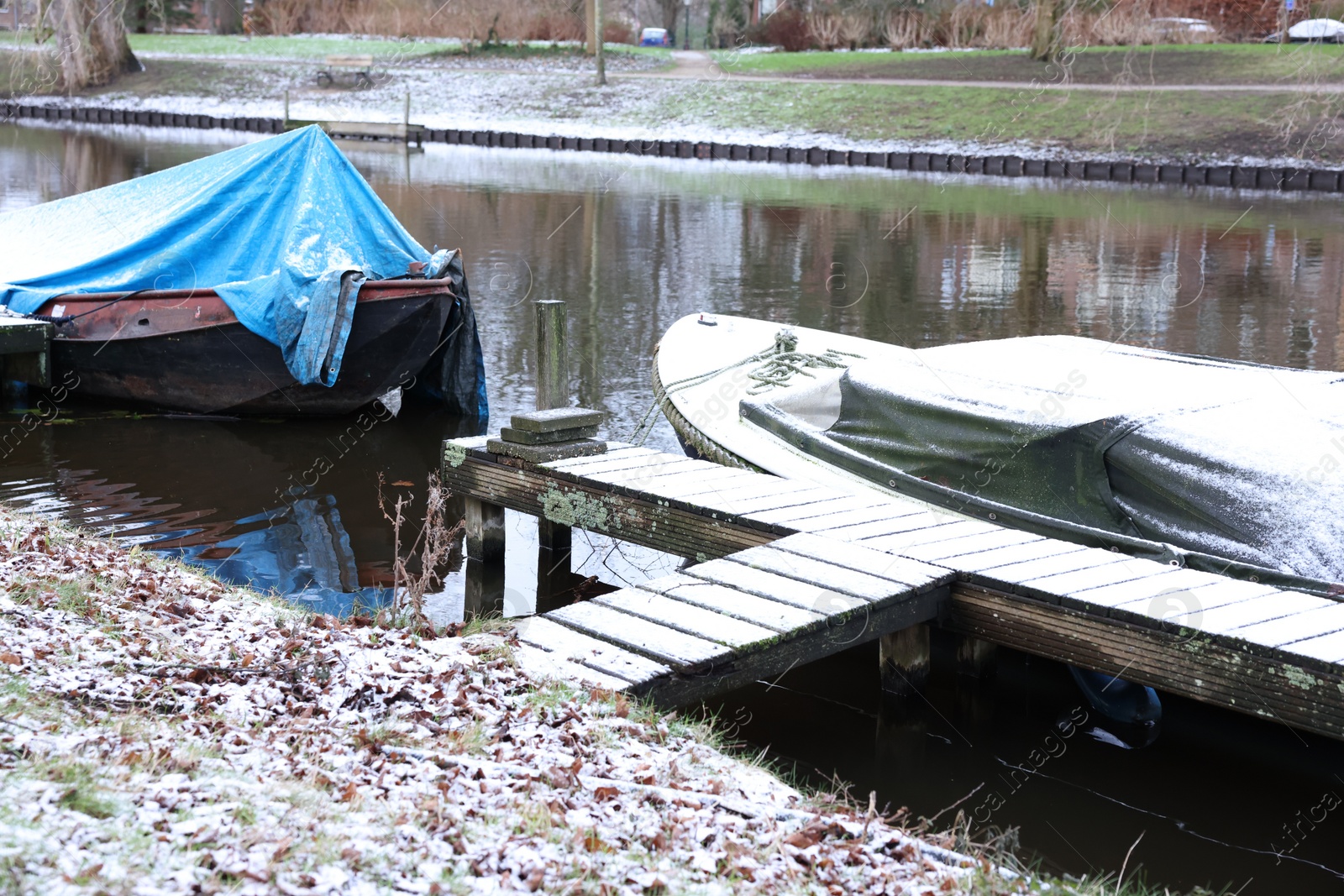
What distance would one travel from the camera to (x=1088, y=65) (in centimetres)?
4088

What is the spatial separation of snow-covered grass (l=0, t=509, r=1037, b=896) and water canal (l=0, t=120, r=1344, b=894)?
1331mm

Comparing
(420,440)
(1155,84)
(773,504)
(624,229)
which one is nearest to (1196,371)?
(773,504)

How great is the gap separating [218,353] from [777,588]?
644 centimetres

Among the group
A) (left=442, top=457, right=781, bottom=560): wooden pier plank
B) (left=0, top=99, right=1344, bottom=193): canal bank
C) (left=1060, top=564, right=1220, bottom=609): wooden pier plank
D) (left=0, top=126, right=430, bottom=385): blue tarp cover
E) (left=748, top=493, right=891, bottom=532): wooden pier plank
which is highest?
(left=0, top=99, right=1344, bottom=193): canal bank

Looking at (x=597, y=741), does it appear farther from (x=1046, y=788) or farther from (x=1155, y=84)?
(x=1155, y=84)

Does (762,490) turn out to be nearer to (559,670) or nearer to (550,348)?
(550,348)

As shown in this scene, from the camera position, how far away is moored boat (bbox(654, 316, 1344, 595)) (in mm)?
5867

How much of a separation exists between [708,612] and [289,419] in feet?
21.9

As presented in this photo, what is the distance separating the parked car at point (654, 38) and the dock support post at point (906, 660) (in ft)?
164

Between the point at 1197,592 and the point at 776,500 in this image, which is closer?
the point at 1197,592

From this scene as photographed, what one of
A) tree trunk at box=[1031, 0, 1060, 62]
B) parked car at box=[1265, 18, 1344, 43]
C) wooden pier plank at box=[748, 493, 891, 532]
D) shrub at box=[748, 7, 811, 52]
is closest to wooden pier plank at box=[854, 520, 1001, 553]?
wooden pier plank at box=[748, 493, 891, 532]

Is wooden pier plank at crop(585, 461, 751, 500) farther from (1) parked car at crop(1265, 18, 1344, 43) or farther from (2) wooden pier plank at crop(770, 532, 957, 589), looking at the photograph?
(1) parked car at crop(1265, 18, 1344, 43)

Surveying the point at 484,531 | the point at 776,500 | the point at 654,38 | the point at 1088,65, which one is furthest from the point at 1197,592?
the point at 654,38

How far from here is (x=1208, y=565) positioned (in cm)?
589
